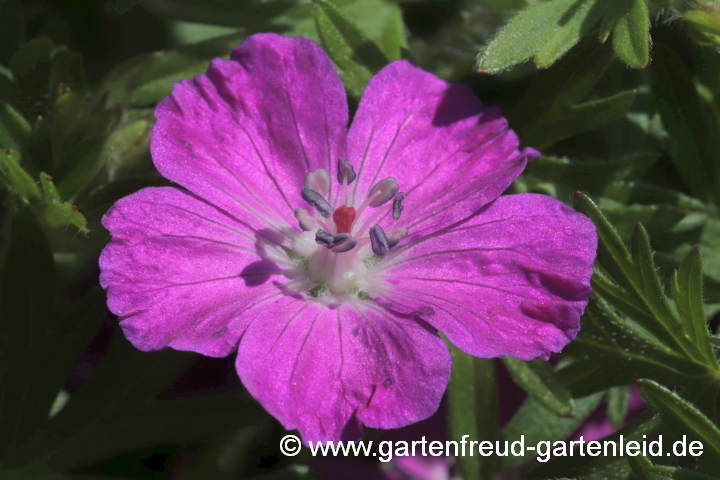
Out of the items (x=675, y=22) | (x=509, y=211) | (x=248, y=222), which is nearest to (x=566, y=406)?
(x=509, y=211)

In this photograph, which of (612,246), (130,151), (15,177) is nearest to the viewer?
(15,177)

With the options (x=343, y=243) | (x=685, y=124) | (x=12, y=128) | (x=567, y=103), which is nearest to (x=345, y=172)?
(x=343, y=243)

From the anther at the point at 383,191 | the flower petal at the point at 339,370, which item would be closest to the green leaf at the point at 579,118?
the anther at the point at 383,191

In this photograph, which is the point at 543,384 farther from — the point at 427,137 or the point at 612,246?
the point at 427,137

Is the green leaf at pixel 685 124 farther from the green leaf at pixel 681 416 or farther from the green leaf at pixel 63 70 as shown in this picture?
the green leaf at pixel 63 70

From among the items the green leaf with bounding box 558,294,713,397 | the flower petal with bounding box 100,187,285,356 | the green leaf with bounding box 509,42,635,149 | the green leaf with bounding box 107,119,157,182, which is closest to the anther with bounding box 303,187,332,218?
the flower petal with bounding box 100,187,285,356

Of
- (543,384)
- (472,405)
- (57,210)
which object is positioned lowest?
(472,405)
